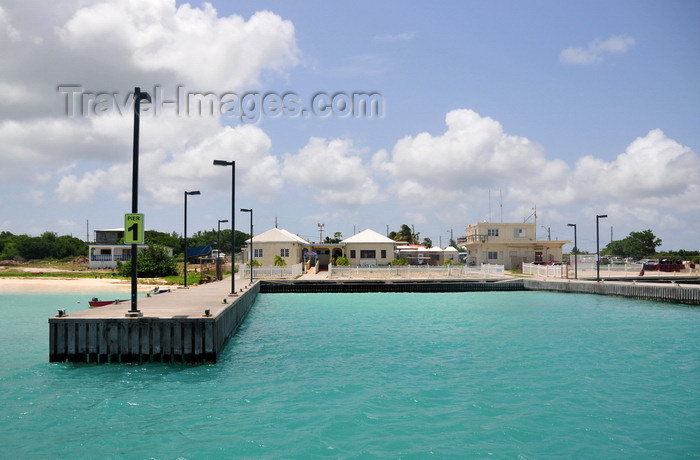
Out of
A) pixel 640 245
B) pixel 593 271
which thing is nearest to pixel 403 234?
pixel 640 245

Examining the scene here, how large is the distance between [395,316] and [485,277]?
24.1 metres

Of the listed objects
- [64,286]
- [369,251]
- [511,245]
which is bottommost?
[64,286]

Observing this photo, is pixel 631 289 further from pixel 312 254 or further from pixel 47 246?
pixel 47 246

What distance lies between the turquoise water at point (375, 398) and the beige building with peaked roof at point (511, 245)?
45.4 m

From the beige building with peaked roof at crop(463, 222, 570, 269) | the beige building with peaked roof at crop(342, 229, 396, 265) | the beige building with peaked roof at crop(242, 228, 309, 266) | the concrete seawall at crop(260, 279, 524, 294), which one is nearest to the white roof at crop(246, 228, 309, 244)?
the beige building with peaked roof at crop(242, 228, 309, 266)

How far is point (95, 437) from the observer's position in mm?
10273

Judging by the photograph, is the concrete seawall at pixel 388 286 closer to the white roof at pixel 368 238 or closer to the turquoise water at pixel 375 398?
the white roof at pixel 368 238

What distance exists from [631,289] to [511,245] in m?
29.6

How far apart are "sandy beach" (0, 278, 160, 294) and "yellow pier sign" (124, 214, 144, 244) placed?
29.9 meters

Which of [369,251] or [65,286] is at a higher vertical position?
[369,251]

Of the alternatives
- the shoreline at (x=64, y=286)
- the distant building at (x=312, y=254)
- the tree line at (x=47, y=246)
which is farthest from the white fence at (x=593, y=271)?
the tree line at (x=47, y=246)

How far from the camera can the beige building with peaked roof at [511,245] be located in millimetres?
69062

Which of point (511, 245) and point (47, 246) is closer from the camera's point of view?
point (511, 245)

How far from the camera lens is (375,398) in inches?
514
